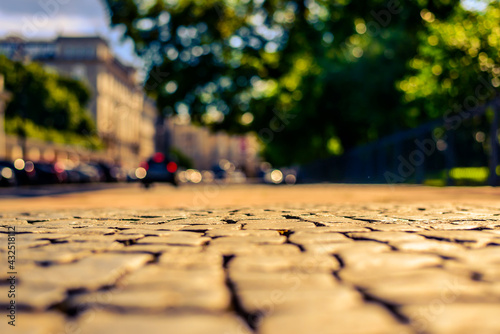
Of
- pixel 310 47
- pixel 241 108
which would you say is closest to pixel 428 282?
pixel 310 47

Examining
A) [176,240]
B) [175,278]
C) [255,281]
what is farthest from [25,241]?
[255,281]

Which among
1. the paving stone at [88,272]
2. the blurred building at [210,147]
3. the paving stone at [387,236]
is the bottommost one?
the paving stone at [88,272]

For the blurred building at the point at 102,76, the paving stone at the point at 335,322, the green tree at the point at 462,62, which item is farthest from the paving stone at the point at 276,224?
the blurred building at the point at 102,76

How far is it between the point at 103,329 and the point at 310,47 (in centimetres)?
2347

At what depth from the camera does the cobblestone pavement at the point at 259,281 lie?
1871mm

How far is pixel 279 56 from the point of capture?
2458cm

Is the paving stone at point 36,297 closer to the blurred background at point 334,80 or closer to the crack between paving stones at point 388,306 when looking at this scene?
the crack between paving stones at point 388,306

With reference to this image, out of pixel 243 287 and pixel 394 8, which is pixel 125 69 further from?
pixel 243 287

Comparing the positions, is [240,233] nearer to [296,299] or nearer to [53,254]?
[53,254]

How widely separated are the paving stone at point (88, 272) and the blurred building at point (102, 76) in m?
77.4

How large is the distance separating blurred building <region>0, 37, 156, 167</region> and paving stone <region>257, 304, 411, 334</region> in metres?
78.6

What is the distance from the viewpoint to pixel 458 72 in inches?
938

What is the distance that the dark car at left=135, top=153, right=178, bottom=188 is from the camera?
22.5 meters

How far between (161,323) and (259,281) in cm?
69
